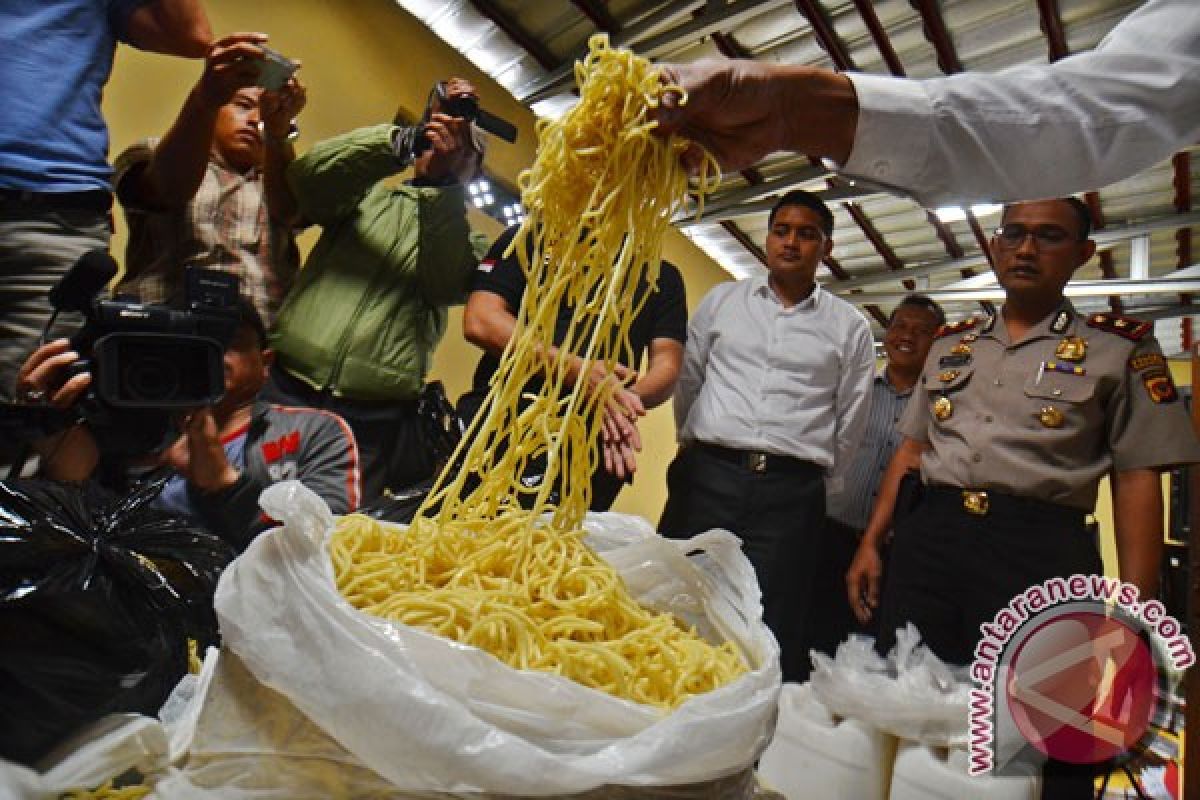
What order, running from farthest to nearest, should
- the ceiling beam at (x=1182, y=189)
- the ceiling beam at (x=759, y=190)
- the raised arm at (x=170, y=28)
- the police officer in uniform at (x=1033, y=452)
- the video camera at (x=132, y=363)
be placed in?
the ceiling beam at (x=759, y=190), the ceiling beam at (x=1182, y=189), the police officer in uniform at (x=1033, y=452), the raised arm at (x=170, y=28), the video camera at (x=132, y=363)

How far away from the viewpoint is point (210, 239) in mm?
1603

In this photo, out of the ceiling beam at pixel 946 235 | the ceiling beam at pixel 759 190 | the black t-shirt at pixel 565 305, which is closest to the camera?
the black t-shirt at pixel 565 305

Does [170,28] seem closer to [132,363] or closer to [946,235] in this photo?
[132,363]

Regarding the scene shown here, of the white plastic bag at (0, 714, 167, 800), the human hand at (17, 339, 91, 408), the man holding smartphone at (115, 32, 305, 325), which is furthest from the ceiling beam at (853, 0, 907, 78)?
the white plastic bag at (0, 714, 167, 800)

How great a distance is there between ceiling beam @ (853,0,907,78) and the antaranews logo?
2.53m

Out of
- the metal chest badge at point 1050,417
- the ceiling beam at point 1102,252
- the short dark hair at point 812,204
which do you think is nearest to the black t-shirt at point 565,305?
the short dark hair at point 812,204

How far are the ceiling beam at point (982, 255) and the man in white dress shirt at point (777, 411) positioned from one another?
3.55m

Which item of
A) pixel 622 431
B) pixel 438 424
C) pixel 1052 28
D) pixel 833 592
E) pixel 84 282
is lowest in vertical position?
pixel 833 592

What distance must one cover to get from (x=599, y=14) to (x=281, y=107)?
2298 mm

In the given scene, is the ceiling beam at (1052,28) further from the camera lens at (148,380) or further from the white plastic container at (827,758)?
the camera lens at (148,380)

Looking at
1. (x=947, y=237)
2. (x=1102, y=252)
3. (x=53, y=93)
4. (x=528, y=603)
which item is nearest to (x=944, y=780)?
(x=528, y=603)

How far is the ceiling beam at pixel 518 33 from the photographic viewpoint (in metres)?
→ 3.55

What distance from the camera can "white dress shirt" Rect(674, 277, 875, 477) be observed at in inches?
78.9

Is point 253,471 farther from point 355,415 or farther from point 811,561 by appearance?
point 811,561
